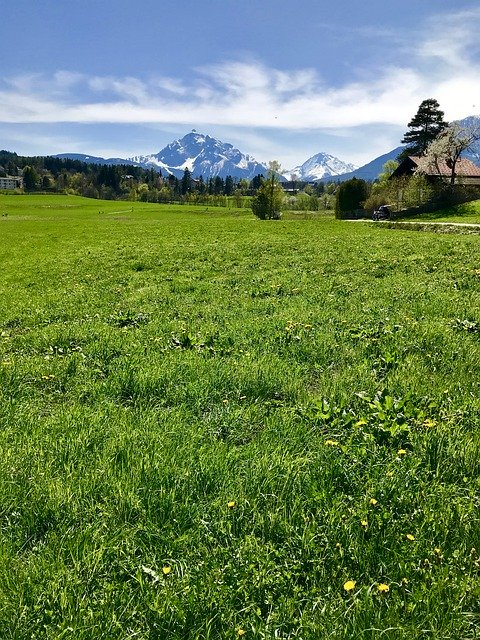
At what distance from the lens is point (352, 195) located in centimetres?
7450

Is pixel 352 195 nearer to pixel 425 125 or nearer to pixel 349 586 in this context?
pixel 425 125

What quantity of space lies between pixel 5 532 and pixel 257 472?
2.07m

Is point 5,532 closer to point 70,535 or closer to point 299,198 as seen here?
point 70,535

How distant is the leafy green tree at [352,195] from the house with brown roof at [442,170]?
7809 mm

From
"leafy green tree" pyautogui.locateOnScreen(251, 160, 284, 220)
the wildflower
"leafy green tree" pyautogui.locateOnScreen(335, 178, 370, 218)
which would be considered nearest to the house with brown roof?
"leafy green tree" pyautogui.locateOnScreen(335, 178, 370, 218)

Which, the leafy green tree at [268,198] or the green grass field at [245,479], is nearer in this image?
the green grass field at [245,479]

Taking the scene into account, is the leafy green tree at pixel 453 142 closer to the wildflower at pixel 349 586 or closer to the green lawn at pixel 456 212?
the green lawn at pixel 456 212

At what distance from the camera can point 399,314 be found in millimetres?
8898

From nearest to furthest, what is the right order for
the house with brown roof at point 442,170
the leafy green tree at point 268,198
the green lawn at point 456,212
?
Answer: 1. the green lawn at point 456,212
2. the house with brown roof at point 442,170
3. the leafy green tree at point 268,198

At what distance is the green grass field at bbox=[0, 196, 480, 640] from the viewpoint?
2.82 m

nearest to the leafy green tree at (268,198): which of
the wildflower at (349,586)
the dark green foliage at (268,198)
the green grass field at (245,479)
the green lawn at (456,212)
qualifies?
the dark green foliage at (268,198)

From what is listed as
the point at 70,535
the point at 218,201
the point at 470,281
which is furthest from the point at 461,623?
the point at 218,201

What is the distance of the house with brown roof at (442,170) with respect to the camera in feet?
214

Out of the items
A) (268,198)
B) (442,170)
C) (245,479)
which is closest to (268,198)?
(268,198)
